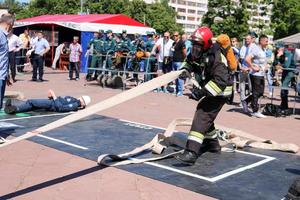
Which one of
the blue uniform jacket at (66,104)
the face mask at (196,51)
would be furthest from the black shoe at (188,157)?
the blue uniform jacket at (66,104)

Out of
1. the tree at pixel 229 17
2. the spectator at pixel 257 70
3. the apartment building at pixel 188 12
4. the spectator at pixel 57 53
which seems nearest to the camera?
the spectator at pixel 257 70

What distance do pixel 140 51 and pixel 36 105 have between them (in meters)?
6.68

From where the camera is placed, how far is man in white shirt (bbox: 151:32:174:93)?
15.1 m

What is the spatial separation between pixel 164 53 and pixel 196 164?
9364 millimetres

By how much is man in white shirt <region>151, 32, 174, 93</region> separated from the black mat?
6.93 meters

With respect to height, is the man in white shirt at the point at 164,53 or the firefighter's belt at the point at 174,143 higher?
the man in white shirt at the point at 164,53

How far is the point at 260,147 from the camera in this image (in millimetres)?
7215

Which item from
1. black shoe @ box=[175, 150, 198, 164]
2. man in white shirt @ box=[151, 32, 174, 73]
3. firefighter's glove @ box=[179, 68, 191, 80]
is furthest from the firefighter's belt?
man in white shirt @ box=[151, 32, 174, 73]

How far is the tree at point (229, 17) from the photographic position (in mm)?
53716

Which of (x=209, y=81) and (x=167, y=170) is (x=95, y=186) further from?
(x=209, y=81)

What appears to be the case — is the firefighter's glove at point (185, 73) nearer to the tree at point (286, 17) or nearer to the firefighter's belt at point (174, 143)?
the firefighter's belt at point (174, 143)

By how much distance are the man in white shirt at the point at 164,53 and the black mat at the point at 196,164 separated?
6.93m

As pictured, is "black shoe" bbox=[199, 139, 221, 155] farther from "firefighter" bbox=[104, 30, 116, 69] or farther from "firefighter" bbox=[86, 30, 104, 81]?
"firefighter" bbox=[86, 30, 104, 81]

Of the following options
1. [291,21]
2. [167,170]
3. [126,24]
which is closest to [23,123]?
[167,170]
